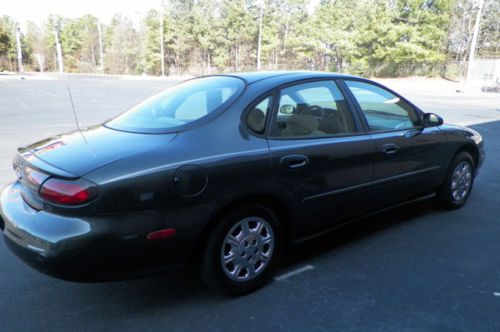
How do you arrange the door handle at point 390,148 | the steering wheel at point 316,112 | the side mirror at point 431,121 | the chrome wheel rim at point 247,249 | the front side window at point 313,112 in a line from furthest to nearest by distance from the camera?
1. the side mirror at point 431,121
2. the door handle at point 390,148
3. the steering wheel at point 316,112
4. the front side window at point 313,112
5. the chrome wheel rim at point 247,249

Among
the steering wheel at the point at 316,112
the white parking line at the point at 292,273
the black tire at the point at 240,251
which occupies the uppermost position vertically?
the steering wheel at the point at 316,112

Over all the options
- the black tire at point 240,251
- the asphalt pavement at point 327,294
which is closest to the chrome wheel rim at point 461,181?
the asphalt pavement at point 327,294

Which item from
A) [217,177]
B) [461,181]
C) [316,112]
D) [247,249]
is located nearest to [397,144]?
[316,112]

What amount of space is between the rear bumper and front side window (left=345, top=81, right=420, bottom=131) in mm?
1837

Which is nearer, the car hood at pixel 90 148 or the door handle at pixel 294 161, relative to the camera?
the car hood at pixel 90 148

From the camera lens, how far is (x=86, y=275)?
2357mm

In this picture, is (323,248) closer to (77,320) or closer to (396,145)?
(396,145)

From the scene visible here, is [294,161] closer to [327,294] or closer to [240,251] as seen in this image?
[240,251]

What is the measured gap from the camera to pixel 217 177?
102 inches

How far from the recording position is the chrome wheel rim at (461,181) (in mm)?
4520

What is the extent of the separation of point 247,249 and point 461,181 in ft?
9.58

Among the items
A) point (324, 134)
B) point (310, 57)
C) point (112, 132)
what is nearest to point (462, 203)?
point (324, 134)

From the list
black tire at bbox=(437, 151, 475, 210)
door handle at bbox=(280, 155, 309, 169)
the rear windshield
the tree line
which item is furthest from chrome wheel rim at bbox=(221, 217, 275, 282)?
the tree line

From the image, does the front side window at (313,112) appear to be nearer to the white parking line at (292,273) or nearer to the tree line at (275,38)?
the white parking line at (292,273)
